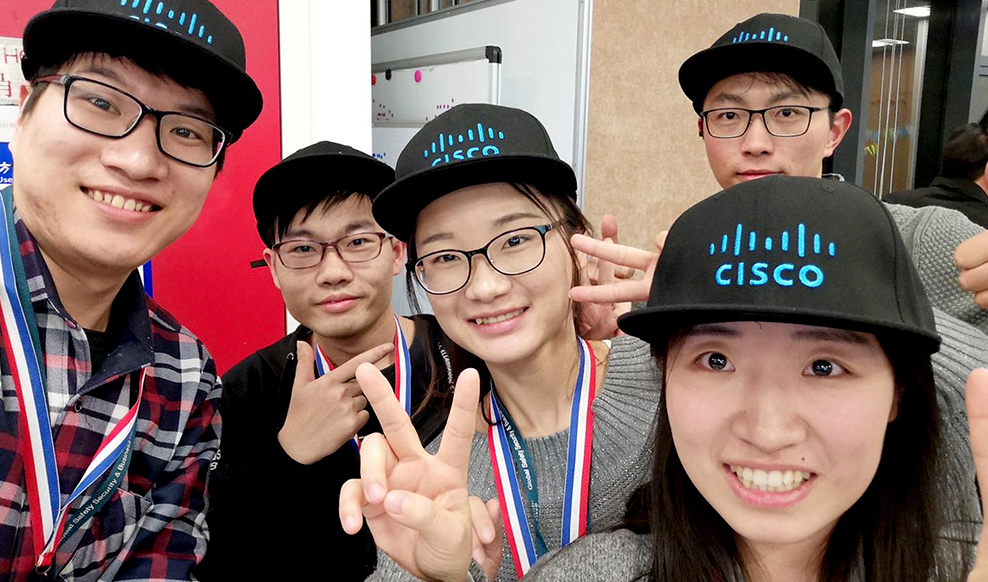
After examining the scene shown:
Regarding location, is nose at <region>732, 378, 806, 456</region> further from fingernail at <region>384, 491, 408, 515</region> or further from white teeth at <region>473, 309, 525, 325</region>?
white teeth at <region>473, 309, 525, 325</region>

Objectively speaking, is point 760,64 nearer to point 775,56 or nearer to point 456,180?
point 775,56

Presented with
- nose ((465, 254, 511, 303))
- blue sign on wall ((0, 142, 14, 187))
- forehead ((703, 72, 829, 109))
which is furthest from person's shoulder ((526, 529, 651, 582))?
blue sign on wall ((0, 142, 14, 187))

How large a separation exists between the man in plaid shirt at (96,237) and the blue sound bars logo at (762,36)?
1256 mm

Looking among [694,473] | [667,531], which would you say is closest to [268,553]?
[667,531]

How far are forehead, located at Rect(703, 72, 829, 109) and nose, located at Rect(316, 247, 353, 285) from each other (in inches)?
44.6

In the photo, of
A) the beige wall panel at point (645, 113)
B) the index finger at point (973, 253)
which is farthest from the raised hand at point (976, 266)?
the beige wall panel at point (645, 113)

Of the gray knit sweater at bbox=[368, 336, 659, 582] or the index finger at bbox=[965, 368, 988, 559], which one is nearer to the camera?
the index finger at bbox=[965, 368, 988, 559]

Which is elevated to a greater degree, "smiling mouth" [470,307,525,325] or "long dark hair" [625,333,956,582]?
"smiling mouth" [470,307,525,325]

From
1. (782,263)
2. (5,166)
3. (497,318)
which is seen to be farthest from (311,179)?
(782,263)

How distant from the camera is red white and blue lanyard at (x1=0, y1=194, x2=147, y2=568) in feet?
4.26

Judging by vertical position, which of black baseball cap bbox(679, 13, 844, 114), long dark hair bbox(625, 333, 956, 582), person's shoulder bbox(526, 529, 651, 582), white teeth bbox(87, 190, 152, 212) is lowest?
person's shoulder bbox(526, 529, 651, 582)

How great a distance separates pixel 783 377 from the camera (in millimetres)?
925

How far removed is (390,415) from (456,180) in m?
0.58

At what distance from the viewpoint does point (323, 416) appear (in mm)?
1803
